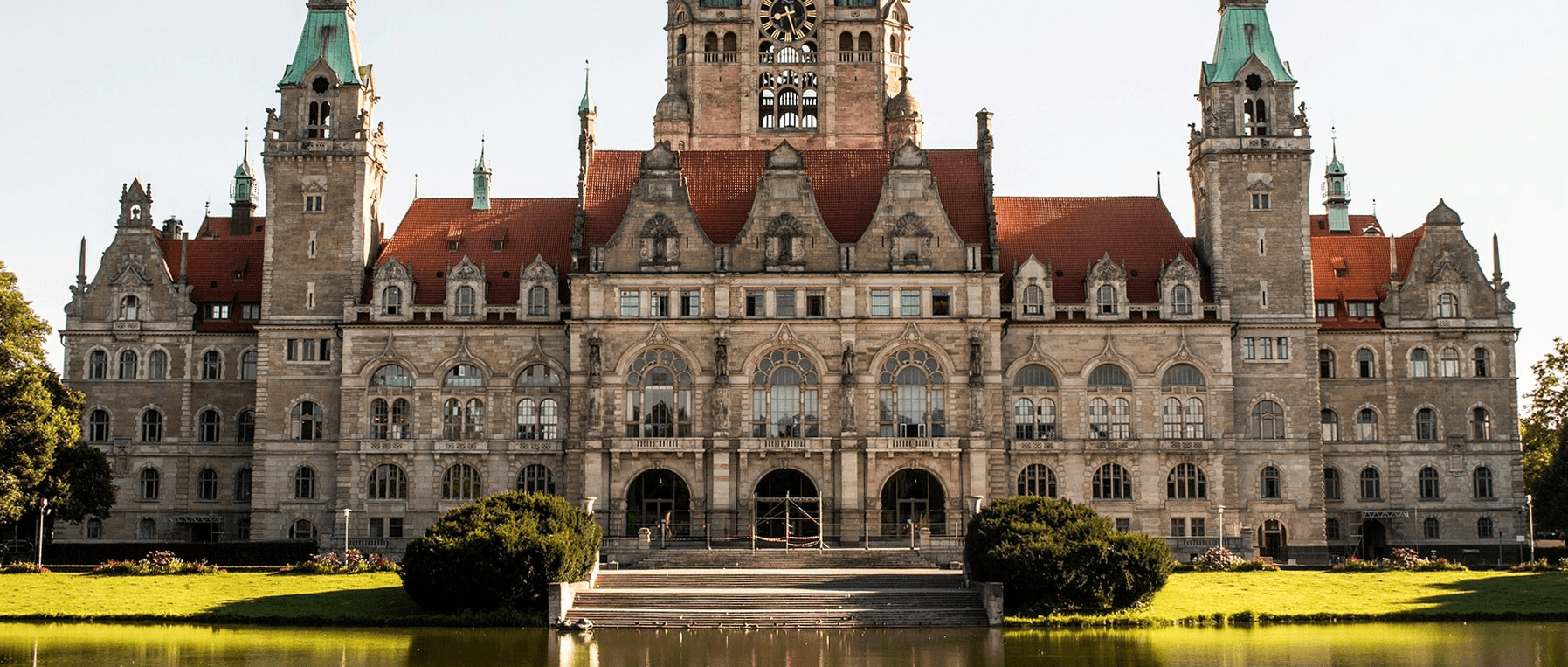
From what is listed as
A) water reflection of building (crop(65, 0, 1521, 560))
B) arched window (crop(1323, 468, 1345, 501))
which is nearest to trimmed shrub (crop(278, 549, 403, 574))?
water reflection of building (crop(65, 0, 1521, 560))

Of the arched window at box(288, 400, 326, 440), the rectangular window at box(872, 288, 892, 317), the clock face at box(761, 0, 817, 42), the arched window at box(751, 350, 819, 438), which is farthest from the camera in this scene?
the clock face at box(761, 0, 817, 42)

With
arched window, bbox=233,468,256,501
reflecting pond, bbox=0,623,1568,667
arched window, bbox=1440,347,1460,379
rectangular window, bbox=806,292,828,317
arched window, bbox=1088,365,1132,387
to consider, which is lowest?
reflecting pond, bbox=0,623,1568,667

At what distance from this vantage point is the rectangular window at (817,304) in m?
72.7

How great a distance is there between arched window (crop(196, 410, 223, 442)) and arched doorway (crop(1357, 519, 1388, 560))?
172 ft

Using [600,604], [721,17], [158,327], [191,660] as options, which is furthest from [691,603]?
[721,17]

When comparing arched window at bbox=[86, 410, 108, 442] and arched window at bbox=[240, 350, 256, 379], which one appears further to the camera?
arched window at bbox=[240, 350, 256, 379]

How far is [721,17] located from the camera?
3543 inches

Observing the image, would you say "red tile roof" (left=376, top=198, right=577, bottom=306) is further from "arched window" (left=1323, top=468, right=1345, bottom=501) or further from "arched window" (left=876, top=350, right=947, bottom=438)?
"arched window" (left=1323, top=468, right=1345, bottom=501)

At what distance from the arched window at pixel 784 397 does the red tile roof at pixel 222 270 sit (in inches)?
947

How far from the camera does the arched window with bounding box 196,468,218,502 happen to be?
77750mm

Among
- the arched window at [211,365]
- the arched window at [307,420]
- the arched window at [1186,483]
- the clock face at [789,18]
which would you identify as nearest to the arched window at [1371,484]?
the arched window at [1186,483]

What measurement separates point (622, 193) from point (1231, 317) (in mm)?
27967

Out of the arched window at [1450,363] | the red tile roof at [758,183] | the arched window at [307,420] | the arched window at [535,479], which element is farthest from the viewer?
the arched window at [1450,363]

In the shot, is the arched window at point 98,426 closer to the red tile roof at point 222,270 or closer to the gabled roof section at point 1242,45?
the red tile roof at point 222,270
